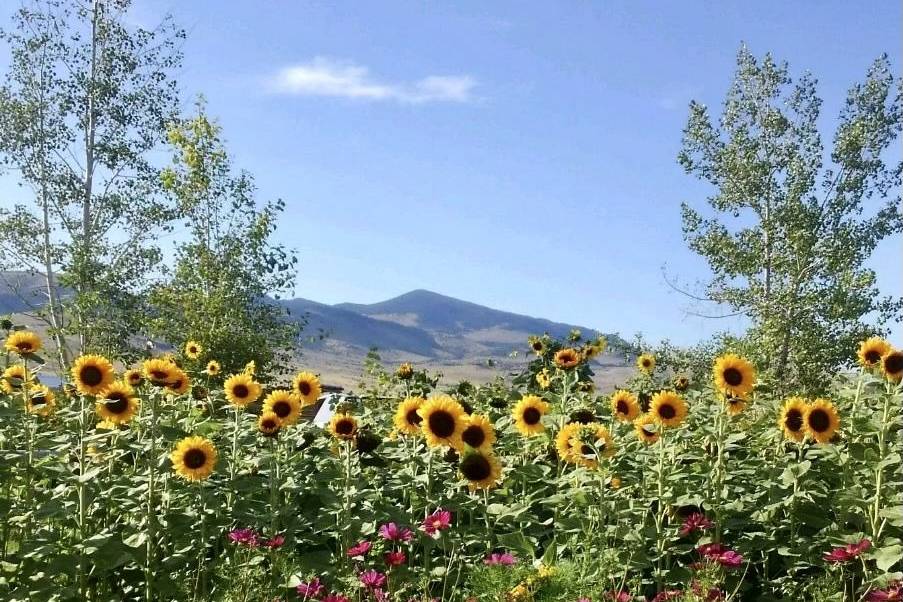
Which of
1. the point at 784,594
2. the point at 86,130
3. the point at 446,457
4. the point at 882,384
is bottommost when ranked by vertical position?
the point at 784,594

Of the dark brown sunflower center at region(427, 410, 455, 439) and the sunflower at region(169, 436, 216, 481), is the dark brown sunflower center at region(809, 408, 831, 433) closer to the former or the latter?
the dark brown sunflower center at region(427, 410, 455, 439)

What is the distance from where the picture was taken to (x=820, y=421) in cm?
453

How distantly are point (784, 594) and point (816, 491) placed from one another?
0.69 metres

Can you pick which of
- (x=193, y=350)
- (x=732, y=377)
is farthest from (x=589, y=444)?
(x=193, y=350)

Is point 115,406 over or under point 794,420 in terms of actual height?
under

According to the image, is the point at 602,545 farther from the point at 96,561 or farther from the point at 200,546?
the point at 96,561

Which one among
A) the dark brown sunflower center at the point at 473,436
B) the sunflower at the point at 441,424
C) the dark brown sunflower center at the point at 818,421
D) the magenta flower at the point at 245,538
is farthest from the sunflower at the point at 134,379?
the dark brown sunflower center at the point at 818,421

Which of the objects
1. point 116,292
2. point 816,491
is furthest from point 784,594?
point 116,292

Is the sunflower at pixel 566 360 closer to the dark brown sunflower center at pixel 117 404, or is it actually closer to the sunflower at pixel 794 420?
the sunflower at pixel 794 420

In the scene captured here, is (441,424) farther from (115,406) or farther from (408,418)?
(115,406)

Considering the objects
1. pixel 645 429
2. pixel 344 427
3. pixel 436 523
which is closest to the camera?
pixel 436 523

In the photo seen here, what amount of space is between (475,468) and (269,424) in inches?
46.5

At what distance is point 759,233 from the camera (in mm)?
21953

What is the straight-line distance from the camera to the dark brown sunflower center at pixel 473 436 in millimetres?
4219
